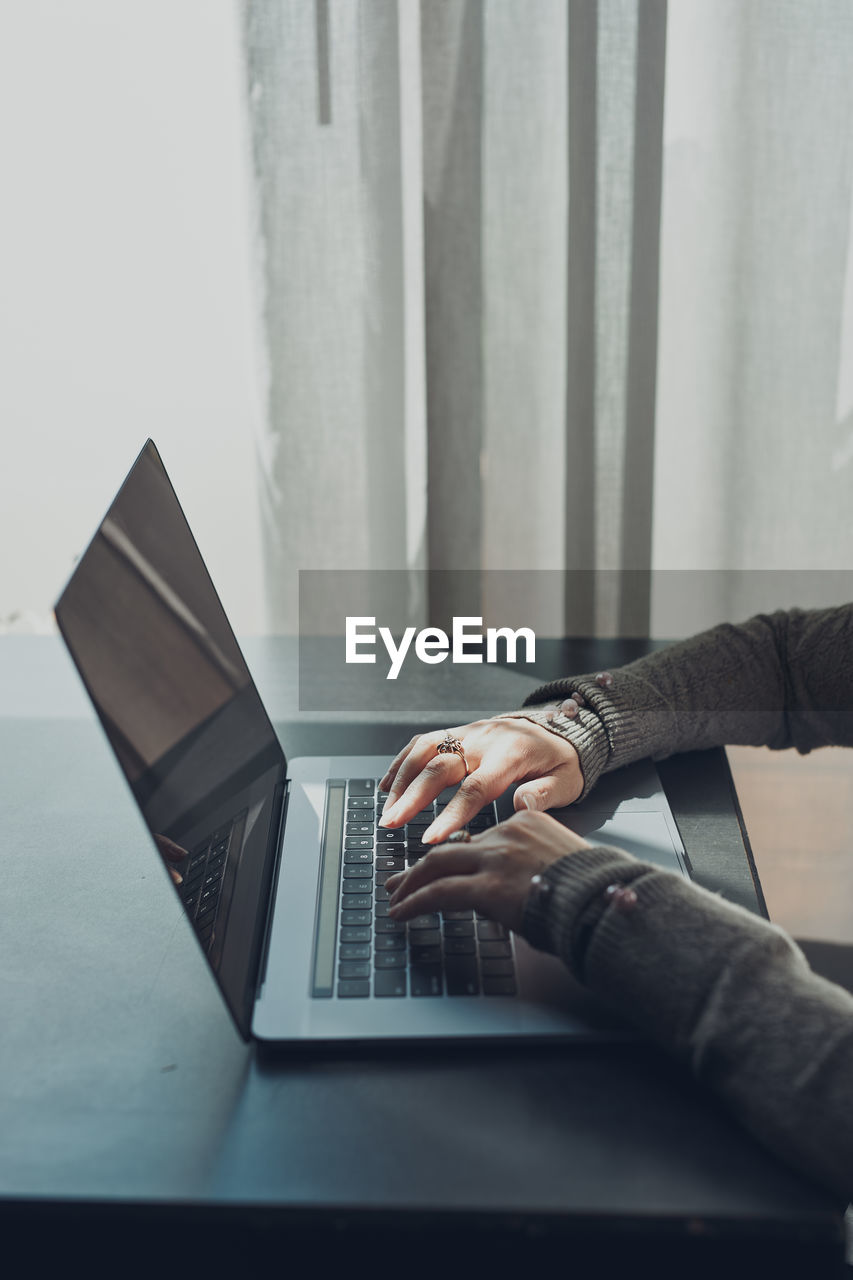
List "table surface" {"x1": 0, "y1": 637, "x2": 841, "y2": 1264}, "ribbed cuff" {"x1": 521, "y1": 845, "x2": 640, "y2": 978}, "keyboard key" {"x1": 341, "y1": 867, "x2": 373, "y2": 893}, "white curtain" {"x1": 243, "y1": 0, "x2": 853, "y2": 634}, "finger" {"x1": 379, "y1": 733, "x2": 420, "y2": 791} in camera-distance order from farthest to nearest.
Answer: "white curtain" {"x1": 243, "y1": 0, "x2": 853, "y2": 634} < "finger" {"x1": 379, "y1": 733, "x2": 420, "y2": 791} < "keyboard key" {"x1": 341, "y1": 867, "x2": 373, "y2": 893} < "ribbed cuff" {"x1": 521, "y1": 845, "x2": 640, "y2": 978} < "table surface" {"x1": 0, "y1": 637, "x2": 841, "y2": 1264}

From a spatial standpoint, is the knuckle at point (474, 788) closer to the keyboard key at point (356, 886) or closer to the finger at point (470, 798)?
the finger at point (470, 798)

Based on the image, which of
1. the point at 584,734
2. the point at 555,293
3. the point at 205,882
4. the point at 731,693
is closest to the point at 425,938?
the point at 205,882

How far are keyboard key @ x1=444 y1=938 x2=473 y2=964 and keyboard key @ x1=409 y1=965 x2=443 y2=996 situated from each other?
17 mm

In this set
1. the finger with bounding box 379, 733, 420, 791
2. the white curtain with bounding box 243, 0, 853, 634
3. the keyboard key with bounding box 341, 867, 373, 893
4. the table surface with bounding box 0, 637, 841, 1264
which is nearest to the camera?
the table surface with bounding box 0, 637, 841, 1264

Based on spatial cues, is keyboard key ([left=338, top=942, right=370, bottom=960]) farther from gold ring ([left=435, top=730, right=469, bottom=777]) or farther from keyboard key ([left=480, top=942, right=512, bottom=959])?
gold ring ([left=435, top=730, right=469, bottom=777])

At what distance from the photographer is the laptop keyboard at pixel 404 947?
57 centimetres

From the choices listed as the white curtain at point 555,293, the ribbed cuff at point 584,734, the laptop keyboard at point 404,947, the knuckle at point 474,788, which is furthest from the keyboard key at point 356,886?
the white curtain at point 555,293

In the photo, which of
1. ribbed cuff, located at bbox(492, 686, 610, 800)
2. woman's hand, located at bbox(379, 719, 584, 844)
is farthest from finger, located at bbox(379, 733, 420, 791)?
ribbed cuff, located at bbox(492, 686, 610, 800)

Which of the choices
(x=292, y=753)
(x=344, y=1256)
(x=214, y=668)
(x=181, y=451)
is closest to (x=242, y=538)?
(x=181, y=451)

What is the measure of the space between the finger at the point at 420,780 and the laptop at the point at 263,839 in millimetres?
21

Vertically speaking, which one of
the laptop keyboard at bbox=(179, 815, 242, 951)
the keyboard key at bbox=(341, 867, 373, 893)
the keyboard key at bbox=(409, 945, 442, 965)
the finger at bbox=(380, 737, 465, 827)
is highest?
A: the laptop keyboard at bbox=(179, 815, 242, 951)

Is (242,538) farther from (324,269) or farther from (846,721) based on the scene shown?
(846,721)

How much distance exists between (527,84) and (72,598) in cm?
129

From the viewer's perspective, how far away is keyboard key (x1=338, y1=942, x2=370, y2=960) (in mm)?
597
